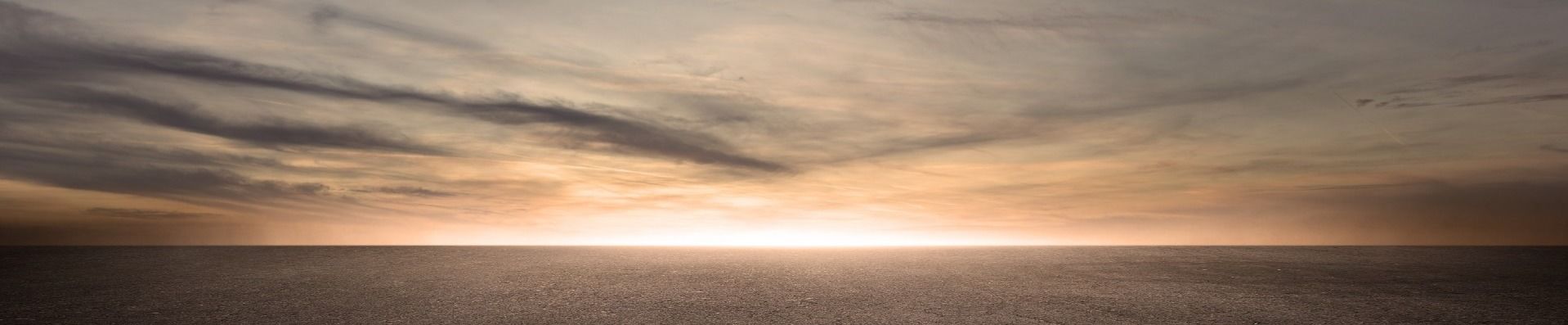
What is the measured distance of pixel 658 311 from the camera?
362 inches

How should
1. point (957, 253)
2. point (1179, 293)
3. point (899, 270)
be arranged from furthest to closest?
point (957, 253) → point (899, 270) → point (1179, 293)

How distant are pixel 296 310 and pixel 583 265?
7171 millimetres

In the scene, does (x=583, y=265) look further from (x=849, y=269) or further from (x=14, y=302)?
(x=14, y=302)

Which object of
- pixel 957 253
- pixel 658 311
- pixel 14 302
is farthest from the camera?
pixel 957 253

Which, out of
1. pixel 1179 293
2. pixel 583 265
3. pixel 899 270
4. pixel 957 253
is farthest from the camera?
pixel 957 253

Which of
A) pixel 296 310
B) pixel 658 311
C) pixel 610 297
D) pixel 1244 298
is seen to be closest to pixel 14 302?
pixel 296 310

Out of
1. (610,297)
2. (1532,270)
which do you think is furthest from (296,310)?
(1532,270)

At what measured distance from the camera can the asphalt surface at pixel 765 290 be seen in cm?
902

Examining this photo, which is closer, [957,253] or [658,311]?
[658,311]

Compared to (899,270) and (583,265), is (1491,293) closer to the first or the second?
(899,270)

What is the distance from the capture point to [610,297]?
10.5m

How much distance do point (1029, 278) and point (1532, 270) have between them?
9.41m

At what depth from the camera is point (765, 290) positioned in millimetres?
11516

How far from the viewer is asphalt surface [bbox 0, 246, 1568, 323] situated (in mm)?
9016
